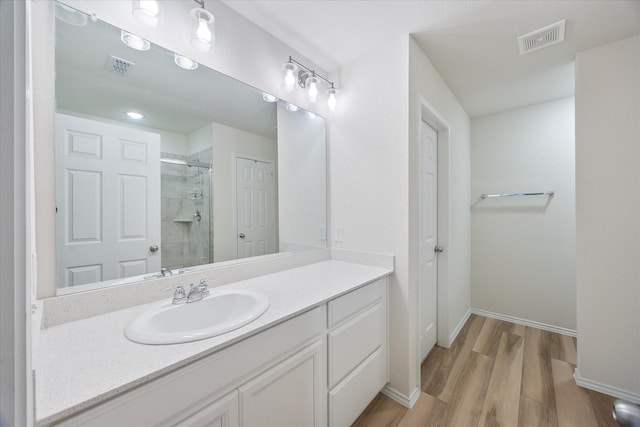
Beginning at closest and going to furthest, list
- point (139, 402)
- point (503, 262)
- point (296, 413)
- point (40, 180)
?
1. point (139, 402)
2. point (40, 180)
3. point (296, 413)
4. point (503, 262)

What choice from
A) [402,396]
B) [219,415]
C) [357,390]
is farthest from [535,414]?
[219,415]

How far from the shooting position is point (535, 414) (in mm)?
1519

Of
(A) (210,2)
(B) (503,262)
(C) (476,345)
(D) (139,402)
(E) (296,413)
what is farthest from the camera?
(B) (503,262)

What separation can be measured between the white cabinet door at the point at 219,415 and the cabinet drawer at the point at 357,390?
1.81ft

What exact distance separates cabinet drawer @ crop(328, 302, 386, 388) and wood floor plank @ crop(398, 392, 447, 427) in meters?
0.43

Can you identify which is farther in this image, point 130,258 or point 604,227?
point 604,227

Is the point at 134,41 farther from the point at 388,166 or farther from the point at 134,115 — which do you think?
the point at 388,166

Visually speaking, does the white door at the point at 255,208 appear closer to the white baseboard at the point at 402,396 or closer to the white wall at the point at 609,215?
the white baseboard at the point at 402,396

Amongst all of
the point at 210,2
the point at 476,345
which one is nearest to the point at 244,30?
the point at 210,2

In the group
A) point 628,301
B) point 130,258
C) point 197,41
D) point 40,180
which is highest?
point 197,41

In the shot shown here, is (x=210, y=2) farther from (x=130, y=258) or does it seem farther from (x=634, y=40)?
(x=634, y=40)

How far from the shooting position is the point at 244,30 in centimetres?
145

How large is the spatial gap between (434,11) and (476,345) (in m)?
2.65

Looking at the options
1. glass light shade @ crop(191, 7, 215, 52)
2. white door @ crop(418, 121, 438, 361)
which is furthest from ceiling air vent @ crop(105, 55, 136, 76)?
white door @ crop(418, 121, 438, 361)
